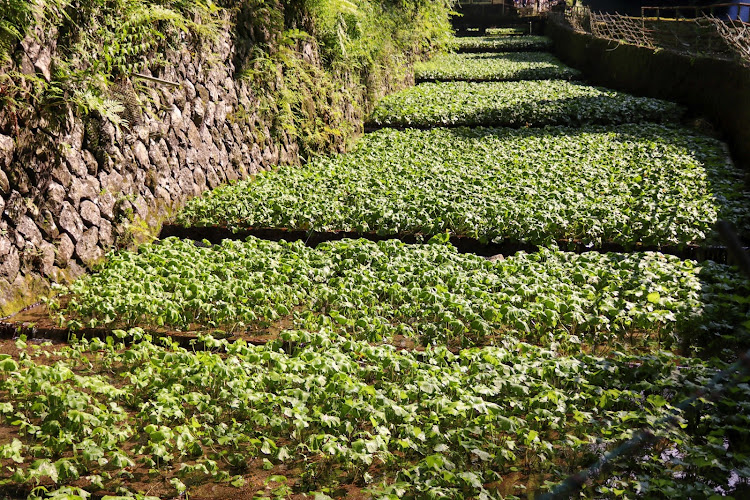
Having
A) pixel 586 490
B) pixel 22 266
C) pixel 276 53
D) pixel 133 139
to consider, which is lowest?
pixel 586 490

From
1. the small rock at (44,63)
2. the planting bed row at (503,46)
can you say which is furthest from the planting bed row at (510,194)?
the planting bed row at (503,46)

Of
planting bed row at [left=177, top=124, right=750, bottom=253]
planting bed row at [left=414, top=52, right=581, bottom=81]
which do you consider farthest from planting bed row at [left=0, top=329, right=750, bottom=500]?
planting bed row at [left=414, top=52, right=581, bottom=81]

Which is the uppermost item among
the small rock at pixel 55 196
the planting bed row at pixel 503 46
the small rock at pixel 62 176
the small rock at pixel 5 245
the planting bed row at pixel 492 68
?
the planting bed row at pixel 503 46

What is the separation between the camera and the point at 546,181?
9953 millimetres

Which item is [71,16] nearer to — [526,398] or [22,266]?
[22,266]

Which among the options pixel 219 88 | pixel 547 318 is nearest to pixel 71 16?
pixel 219 88

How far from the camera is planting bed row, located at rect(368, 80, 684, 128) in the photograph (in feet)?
50.1

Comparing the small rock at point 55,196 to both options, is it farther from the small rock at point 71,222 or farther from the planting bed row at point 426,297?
the planting bed row at point 426,297

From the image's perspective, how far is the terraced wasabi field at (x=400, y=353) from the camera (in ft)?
12.1

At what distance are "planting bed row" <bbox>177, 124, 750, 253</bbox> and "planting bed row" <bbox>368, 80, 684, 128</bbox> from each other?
241 centimetres

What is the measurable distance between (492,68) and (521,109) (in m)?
10.3

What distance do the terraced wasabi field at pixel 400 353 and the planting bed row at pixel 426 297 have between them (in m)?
0.02

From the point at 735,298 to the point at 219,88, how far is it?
22.3 feet

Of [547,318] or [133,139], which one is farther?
[133,139]
